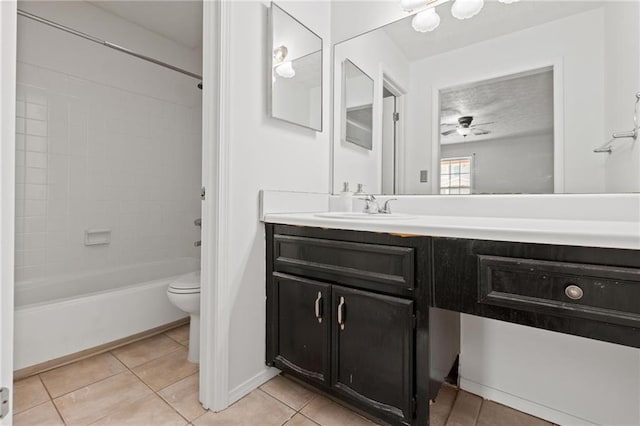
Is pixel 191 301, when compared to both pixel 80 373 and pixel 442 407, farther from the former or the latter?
pixel 442 407

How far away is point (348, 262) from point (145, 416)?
110 centimetres

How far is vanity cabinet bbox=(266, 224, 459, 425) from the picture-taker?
Answer: 41.2 inches

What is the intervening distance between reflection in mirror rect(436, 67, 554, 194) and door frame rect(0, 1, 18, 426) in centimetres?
172

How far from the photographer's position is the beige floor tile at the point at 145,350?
5.84 ft

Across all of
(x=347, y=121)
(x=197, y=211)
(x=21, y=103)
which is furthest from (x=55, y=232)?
(x=347, y=121)

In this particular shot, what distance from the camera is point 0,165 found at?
937 mm

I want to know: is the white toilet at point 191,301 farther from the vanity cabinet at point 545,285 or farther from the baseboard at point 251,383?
the vanity cabinet at point 545,285

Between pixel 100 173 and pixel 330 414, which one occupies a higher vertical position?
pixel 100 173

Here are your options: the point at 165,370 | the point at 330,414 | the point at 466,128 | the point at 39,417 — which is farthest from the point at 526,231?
the point at 39,417

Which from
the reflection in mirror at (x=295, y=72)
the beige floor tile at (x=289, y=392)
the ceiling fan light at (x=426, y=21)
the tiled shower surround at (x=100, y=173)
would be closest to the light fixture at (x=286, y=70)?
the reflection in mirror at (x=295, y=72)

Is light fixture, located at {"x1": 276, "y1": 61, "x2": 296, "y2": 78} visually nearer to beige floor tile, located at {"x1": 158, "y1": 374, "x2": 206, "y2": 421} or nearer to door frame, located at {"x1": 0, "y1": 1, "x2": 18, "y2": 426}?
door frame, located at {"x1": 0, "y1": 1, "x2": 18, "y2": 426}

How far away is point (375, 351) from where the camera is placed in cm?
113

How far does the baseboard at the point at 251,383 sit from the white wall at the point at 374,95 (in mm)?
1106

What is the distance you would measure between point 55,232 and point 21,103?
89 cm
